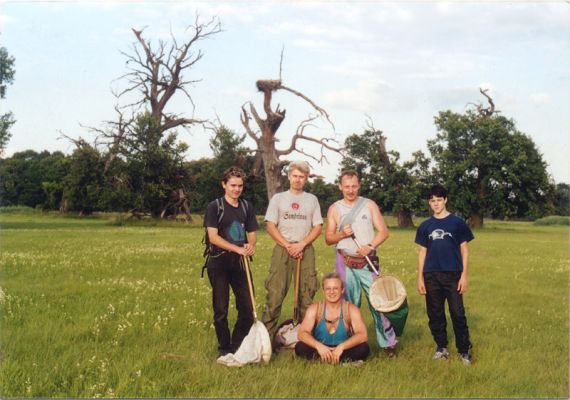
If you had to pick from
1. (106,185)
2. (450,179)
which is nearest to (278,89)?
(106,185)

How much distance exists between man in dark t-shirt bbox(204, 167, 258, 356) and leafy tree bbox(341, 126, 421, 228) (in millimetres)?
44003

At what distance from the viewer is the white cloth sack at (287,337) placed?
6.89 meters

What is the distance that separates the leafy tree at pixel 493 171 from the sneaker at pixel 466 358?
42700 mm

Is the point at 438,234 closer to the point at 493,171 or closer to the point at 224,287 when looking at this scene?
the point at 224,287

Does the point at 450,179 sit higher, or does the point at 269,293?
the point at 450,179

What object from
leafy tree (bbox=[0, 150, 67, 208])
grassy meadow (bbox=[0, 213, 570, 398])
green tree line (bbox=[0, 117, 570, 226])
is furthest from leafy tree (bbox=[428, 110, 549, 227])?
leafy tree (bbox=[0, 150, 67, 208])

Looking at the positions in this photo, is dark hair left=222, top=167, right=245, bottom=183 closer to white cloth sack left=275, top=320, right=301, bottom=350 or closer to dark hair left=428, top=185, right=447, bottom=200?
white cloth sack left=275, top=320, right=301, bottom=350

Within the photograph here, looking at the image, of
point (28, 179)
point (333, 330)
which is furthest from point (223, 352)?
point (28, 179)

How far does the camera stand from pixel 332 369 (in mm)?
6008

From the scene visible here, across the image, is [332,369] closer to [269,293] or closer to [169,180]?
[269,293]

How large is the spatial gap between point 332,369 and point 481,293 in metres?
7.03

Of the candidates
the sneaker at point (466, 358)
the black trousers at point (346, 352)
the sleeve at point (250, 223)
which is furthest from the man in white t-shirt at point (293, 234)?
the sneaker at point (466, 358)

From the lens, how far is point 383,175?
2106 inches

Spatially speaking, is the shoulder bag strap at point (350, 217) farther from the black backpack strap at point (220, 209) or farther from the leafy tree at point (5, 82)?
the leafy tree at point (5, 82)
